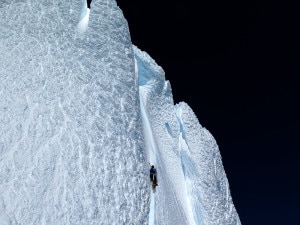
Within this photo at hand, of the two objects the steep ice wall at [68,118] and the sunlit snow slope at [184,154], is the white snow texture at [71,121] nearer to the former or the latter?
the steep ice wall at [68,118]

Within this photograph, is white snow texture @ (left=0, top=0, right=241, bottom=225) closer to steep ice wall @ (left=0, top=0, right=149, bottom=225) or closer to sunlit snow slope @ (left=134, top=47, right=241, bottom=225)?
steep ice wall @ (left=0, top=0, right=149, bottom=225)

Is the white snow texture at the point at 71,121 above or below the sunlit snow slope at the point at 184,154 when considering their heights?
above

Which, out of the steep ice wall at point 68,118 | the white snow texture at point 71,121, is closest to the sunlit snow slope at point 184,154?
the white snow texture at point 71,121

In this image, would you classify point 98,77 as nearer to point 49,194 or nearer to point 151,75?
point 49,194

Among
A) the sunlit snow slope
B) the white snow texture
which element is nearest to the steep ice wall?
the white snow texture

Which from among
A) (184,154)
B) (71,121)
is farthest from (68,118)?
(184,154)

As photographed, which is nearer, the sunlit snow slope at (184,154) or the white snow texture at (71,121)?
the white snow texture at (71,121)
